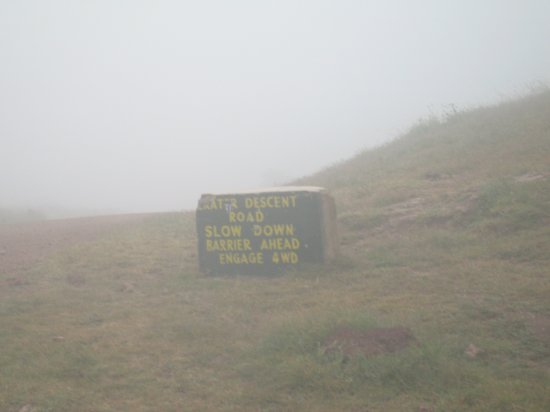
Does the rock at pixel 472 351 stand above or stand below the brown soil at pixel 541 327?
below

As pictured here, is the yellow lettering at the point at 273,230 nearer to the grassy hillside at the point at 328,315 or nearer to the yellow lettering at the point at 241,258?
the yellow lettering at the point at 241,258

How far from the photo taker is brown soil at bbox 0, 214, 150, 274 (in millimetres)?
10823

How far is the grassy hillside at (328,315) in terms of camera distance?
4.70 m

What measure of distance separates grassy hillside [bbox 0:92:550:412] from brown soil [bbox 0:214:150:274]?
13.2 inches

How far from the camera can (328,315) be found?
19.8ft

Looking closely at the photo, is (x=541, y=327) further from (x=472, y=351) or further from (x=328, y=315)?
(x=328, y=315)

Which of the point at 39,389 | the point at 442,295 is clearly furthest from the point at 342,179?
the point at 39,389

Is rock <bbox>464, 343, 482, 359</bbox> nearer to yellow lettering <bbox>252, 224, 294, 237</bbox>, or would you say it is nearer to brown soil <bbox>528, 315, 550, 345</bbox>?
brown soil <bbox>528, 315, 550, 345</bbox>

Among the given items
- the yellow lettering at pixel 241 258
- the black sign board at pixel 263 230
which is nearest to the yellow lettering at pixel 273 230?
the black sign board at pixel 263 230

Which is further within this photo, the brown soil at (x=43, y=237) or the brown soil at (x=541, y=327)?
the brown soil at (x=43, y=237)

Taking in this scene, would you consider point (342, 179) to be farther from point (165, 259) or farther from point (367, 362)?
point (367, 362)

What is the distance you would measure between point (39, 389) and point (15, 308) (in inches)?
111

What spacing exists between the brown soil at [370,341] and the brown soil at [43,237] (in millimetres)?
6505

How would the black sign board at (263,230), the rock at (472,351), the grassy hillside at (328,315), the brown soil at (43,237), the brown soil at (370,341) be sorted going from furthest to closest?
the brown soil at (43,237), the black sign board at (263,230), the brown soil at (370,341), the rock at (472,351), the grassy hillside at (328,315)
